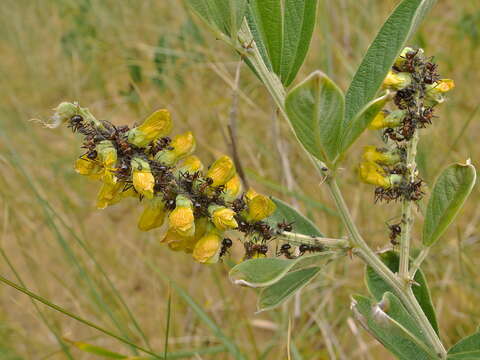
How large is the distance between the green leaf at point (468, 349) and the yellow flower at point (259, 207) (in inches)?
18.1

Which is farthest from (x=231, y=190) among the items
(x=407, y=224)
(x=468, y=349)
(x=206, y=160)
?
(x=206, y=160)

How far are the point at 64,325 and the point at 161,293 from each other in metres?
0.49

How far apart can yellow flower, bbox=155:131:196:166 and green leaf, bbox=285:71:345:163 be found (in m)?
0.28

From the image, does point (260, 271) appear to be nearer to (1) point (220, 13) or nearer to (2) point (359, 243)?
(2) point (359, 243)

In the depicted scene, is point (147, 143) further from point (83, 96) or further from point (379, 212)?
point (83, 96)

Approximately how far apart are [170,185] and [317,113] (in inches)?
14.1

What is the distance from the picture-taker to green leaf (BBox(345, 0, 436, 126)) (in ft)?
3.23

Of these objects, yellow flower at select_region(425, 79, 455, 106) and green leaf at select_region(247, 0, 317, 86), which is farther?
yellow flower at select_region(425, 79, 455, 106)

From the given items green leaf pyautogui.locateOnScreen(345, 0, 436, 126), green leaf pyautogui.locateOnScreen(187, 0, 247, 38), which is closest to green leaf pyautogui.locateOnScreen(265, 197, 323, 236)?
green leaf pyautogui.locateOnScreen(345, 0, 436, 126)

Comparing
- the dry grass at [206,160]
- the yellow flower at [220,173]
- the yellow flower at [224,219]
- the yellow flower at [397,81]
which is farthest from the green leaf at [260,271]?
the dry grass at [206,160]

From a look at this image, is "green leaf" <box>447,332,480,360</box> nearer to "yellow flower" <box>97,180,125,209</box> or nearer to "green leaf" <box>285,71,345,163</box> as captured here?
"green leaf" <box>285,71,345,163</box>

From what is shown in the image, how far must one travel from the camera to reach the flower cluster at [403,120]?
117cm

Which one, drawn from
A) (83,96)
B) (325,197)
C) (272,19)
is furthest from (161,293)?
(272,19)

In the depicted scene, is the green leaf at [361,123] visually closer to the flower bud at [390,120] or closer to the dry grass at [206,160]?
the flower bud at [390,120]
